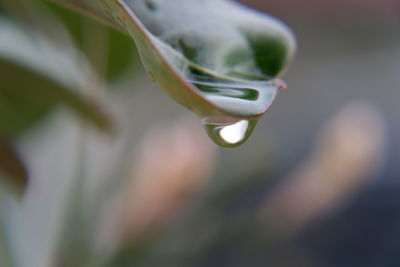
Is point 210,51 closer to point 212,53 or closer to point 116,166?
point 212,53

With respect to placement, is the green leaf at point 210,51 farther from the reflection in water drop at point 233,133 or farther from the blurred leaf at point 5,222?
the blurred leaf at point 5,222

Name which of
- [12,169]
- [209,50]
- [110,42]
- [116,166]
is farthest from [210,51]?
[116,166]

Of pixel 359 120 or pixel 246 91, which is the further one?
pixel 359 120

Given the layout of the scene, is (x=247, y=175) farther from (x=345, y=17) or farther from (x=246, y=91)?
(x=345, y=17)

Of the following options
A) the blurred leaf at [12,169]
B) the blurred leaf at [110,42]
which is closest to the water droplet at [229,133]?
the blurred leaf at [12,169]

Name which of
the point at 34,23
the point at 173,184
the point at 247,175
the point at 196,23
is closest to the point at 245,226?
the point at 247,175

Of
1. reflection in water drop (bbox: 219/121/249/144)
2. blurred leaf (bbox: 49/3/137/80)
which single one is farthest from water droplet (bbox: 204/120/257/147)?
blurred leaf (bbox: 49/3/137/80)
